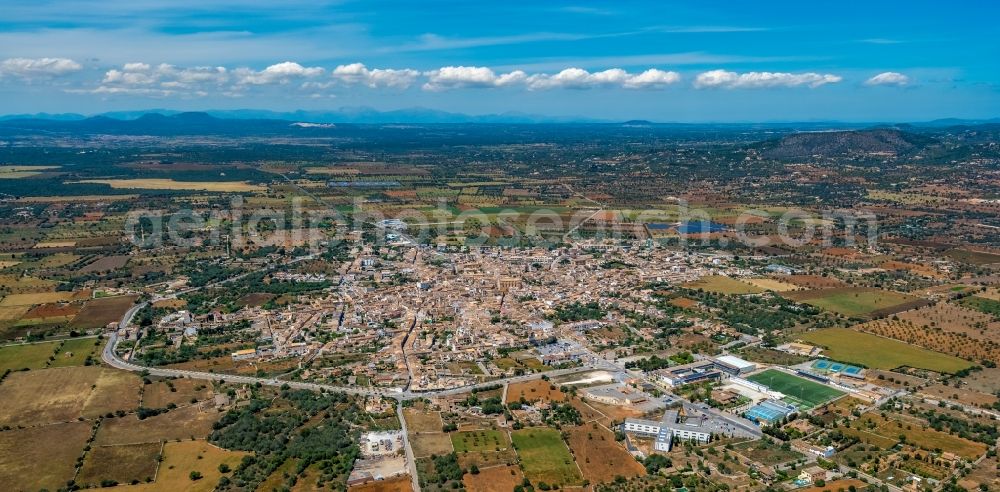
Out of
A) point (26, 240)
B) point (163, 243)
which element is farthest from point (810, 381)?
point (26, 240)

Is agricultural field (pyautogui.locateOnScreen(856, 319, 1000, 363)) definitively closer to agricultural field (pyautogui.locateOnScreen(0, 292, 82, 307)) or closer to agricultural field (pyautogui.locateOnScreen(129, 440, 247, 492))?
agricultural field (pyautogui.locateOnScreen(129, 440, 247, 492))

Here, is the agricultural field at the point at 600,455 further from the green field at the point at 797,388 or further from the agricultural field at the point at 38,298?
the agricultural field at the point at 38,298

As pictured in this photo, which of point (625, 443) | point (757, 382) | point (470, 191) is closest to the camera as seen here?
point (625, 443)

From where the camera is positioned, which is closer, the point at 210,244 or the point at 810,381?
the point at 810,381

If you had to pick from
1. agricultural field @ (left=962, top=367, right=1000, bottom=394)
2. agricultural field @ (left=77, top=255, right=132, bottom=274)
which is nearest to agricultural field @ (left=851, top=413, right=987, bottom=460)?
agricultural field @ (left=962, top=367, right=1000, bottom=394)

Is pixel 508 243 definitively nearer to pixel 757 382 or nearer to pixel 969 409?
pixel 757 382

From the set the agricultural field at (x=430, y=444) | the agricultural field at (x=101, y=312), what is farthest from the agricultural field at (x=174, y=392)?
the agricultural field at (x=101, y=312)

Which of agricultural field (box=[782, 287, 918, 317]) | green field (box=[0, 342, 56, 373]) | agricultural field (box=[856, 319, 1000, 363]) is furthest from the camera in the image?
agricultural field (box=[782, 287, 918, 317])
